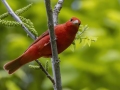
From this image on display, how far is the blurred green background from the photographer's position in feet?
13.0

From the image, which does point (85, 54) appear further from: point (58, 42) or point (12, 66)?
point (58, 42)

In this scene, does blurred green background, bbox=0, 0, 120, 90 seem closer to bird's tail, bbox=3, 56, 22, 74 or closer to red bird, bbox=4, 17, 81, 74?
bird's tail, bbox=3, 56, 22, 74

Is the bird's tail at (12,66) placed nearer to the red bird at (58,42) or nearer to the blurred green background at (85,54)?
the red bird at (58,42)

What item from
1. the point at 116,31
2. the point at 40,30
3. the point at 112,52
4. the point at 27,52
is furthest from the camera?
the point at 40,30

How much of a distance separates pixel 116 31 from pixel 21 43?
1006 mm

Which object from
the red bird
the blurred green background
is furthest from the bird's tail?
the blurred green background

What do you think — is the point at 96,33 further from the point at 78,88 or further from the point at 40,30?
the point at 40,30

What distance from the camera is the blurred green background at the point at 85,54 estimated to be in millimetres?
3955

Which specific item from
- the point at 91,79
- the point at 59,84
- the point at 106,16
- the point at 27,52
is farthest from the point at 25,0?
the point at 59,84

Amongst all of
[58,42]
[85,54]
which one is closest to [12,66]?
[58,42]

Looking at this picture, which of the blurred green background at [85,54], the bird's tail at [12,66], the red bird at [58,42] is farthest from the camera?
the blurred green background at [85,54]

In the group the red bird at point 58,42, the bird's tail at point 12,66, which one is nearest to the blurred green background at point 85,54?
the bird's tail at point 12,66

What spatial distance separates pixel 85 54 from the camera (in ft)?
13.3

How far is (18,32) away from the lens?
4.98 meters
